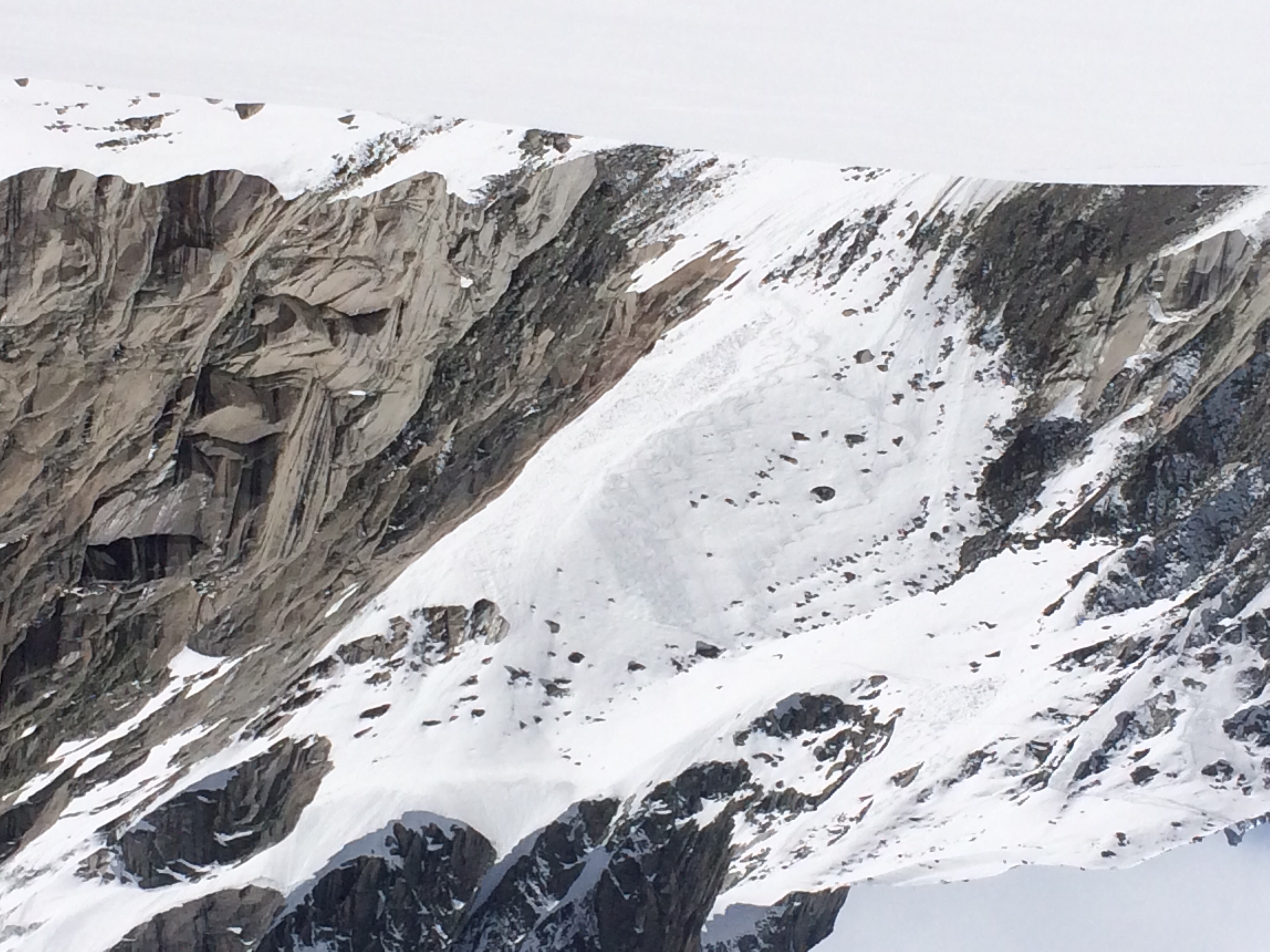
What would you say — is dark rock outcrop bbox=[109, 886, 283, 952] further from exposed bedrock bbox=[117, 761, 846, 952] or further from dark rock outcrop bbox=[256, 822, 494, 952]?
dark rock outcrop bbox=[256, 822, 494, 952]

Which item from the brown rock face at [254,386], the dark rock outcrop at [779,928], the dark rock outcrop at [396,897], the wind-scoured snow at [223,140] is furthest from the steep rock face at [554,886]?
the wind-scoured snow at [223,140]

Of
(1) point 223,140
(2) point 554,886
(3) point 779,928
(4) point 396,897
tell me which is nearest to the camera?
(1) point 223,140

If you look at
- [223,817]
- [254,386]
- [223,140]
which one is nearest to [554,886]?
[223,817]

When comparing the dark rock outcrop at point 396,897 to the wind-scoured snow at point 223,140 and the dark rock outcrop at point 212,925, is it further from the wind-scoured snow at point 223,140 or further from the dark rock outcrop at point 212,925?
the wind-scoured snow at point 223,140

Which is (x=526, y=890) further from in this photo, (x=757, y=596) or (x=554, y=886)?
(x=757, y=596)

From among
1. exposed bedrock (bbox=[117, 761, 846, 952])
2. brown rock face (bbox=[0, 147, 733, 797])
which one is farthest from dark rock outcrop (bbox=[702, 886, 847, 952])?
brown rock face (bbox=[0, 147, 733, 797])

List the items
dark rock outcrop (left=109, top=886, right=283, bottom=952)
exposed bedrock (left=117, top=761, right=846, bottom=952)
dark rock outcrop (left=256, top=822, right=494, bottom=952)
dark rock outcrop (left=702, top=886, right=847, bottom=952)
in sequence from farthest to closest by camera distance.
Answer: dark rock outcrop (left=702, top=886, right=847, bottom=952)
dark rock outcrop (left=256, top=822, right=494, bottom=952)
exposed bedrock (left=117, top=761, right=846, bottom=952)
dark rock outcrop (left=109, top=886, right=283, bottom=952)
